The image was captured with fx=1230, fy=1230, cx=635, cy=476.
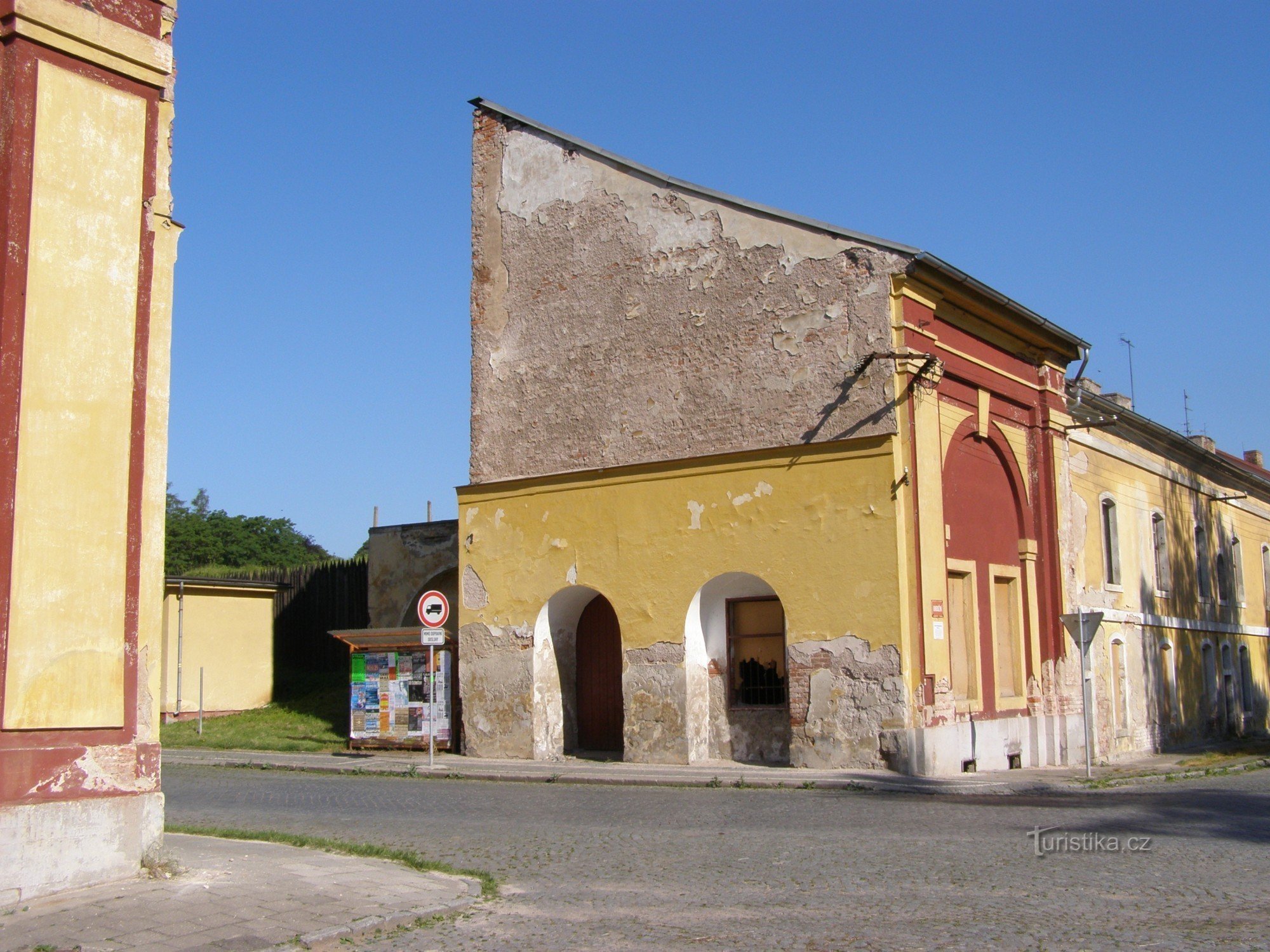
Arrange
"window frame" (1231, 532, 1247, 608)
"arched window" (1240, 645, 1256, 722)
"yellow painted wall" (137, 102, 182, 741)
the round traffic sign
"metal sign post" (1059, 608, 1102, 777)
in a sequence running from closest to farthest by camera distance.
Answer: "yellow painted wall" (137, 102, 182, 741) → "metal sign post" (1059, 608, 1102, 777) → the round traffic sign → "arched window" (1240, 645, 1256, 722) → "window frame" (1231, 532, 1247, 608)

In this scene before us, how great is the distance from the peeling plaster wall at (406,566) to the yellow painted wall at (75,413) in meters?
17.2

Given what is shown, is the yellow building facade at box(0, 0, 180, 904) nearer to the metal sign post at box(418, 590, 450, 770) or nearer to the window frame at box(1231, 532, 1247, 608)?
the metal sign post at box(418, 590, 450, 770)

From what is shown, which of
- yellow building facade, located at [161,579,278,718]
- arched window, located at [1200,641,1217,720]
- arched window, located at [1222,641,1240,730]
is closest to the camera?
yellow building facade, located at [161,579,278,718]

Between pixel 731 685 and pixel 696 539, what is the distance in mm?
2426

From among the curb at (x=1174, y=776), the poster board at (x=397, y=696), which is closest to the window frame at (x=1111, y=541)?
the curb at (x=1174, y=776)

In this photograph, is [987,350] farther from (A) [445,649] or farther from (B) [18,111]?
(B) [18,111]

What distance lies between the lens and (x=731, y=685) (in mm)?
19578

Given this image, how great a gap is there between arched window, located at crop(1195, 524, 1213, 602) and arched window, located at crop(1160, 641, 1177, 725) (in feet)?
10.8

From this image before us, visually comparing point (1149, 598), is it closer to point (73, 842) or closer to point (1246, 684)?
point (1246, 684)

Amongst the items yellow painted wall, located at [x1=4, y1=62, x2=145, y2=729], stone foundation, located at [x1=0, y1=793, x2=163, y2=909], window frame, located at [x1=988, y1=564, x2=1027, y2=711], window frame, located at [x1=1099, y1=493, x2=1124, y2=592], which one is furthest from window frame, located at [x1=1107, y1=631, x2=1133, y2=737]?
yellow painted wall, located at [x1=4, y1=62, x2=145, y2=729]

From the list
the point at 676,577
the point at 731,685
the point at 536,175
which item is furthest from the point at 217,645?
the point at 731,685

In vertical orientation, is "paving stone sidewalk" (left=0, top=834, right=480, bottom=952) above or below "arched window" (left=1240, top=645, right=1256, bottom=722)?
below

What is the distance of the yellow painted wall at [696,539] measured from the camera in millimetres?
17750

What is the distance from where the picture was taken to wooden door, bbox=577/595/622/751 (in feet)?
69.5
